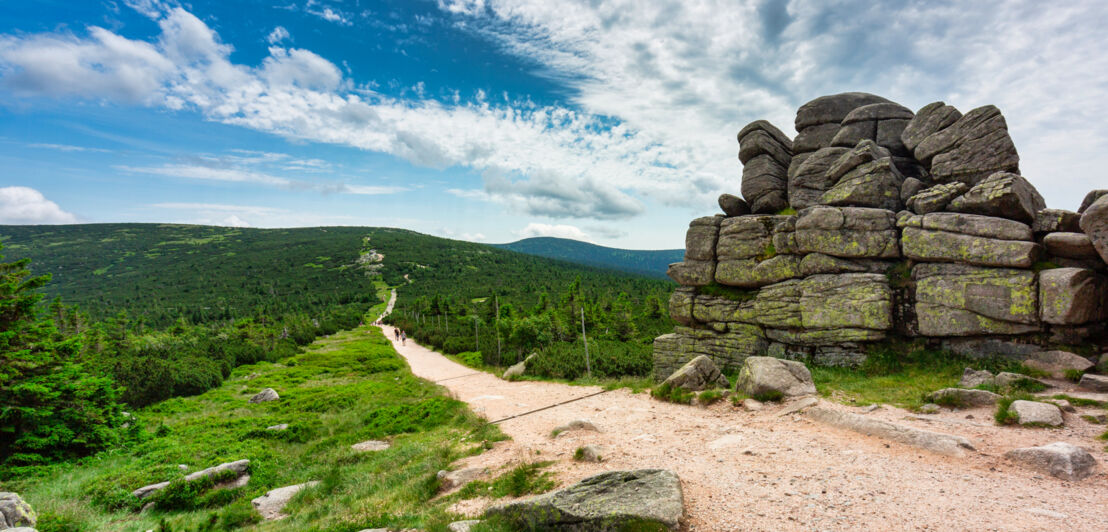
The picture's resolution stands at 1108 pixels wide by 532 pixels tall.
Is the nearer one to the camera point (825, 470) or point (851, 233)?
point (825, 470)

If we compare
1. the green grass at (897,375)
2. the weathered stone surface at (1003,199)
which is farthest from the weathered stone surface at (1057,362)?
the weathered stone surface at (1003,199)

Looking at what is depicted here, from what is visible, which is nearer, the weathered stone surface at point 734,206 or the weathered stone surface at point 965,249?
the weathered stone surface at point 965,249

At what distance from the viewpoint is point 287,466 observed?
1596 cm

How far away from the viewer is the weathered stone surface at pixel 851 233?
19.7m

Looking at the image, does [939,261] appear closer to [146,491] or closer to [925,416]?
[925,416]

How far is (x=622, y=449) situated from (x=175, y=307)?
18709 centimetres

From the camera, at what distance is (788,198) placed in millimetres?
25641

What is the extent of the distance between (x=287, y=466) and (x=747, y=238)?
986 inches

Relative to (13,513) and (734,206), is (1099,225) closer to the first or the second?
(734,206)

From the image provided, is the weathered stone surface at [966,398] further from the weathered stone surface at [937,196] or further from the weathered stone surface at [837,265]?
the weathered stone surface at [937,196]

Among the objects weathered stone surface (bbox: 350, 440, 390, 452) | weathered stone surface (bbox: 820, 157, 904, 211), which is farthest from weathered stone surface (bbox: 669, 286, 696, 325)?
weathered stone surface (bbox: 350, 440, 390, 452)

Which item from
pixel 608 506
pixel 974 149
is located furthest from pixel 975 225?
pixel 608 506

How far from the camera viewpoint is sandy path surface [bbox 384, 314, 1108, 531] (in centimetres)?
628

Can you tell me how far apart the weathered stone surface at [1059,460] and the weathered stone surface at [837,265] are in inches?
534
